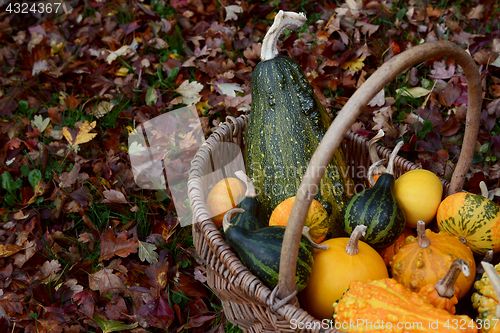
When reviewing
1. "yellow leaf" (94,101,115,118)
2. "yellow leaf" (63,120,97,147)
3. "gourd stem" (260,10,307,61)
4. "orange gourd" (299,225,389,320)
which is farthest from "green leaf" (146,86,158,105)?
"orange gourd" (299,225,389,320)

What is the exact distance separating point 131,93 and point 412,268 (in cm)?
228

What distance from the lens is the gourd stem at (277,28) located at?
175cm

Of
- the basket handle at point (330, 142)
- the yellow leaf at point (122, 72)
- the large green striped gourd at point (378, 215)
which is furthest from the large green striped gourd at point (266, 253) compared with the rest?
the yellow leaf at point (122, 72)

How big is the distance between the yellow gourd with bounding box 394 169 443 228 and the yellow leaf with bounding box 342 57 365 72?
4.35 feet

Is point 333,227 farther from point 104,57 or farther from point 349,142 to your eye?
point 104,57

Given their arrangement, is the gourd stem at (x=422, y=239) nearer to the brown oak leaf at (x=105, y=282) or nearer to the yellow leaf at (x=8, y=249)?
the brown oak leaf at (x=105, y=282)

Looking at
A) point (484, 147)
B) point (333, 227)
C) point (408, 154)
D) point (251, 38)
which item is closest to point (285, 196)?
point (333, 227)

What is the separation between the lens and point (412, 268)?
1.40 m

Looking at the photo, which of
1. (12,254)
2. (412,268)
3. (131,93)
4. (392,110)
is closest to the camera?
(412,268)

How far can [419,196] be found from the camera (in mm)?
1603

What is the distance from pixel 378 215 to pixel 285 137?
22.0 inches

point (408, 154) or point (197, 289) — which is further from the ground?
point (408, 154)

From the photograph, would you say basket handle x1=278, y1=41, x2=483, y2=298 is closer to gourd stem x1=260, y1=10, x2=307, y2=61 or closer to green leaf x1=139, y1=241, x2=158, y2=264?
gourd stem x1=260, y1=10, x2=307, y2=61

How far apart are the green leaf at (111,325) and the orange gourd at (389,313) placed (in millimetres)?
999
